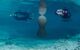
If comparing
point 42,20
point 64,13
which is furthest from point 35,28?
point 64,13

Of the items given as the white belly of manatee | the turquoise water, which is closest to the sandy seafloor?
the turquoise water

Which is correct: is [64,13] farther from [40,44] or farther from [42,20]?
[40,44]

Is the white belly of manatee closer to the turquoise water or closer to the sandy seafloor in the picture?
the turquoise water

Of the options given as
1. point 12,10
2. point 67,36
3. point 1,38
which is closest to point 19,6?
point 12,10

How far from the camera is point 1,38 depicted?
2238 mm

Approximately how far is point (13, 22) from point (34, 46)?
0.81 ft

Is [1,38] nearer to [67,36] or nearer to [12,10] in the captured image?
[12,10]

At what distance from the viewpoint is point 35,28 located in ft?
7.42

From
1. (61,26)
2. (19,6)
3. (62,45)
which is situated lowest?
(62,45)

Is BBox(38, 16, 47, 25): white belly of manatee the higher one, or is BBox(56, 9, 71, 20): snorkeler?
BBox(56, 9, 71, 20): snorkeler

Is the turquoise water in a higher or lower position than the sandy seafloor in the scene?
higher

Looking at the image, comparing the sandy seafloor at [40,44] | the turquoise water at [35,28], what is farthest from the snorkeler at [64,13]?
the sandy seafloor at [40,44]

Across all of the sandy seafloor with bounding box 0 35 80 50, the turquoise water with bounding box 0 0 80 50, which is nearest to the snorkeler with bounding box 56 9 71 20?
the turquoise water with bounding box 0 0 80 50

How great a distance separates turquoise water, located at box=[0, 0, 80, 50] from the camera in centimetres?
224
